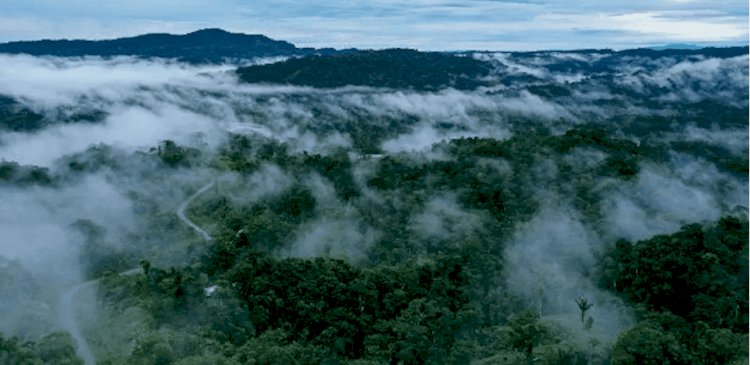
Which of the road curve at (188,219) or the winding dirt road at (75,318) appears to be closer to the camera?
the winding dirt road at (75,318)

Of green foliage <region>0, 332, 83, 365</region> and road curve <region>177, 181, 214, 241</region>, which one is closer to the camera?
green foliage <region>0, 332, 83, 365</region>

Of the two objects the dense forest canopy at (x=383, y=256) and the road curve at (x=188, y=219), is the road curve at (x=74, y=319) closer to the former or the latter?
the dense forest canopy at (x=383, y=256)

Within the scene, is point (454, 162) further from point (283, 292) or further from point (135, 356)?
point (135, 356)

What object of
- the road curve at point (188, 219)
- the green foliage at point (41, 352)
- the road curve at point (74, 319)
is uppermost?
the green foliage at point (41, 352)

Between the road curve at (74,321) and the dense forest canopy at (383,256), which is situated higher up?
the dense forest canopy at (383,256)

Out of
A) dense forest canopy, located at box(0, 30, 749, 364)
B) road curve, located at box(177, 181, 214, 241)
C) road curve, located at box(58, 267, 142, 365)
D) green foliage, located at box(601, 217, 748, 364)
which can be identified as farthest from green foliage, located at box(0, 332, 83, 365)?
green foliage, located at box(601, 217, 748, 364)

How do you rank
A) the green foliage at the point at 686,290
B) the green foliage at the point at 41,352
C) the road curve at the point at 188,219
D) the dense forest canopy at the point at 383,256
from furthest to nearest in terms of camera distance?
the road curve at the point at 188,219 → the dense forest canopy at the point at 383,256 → the green foliage at the point at 686,290 → the green foliage at the point at 41,352

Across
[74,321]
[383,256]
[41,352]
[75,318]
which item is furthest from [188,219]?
[41,352]

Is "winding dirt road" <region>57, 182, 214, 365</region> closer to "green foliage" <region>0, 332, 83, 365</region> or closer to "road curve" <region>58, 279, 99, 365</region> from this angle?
"road curve" <region>58, 279, 99, 365</region>

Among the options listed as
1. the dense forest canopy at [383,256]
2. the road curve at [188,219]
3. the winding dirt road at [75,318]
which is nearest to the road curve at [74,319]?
the winding dirt road at [75,318]

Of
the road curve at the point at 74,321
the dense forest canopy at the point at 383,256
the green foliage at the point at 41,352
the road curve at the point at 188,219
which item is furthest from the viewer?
Result: the road curve at the point at 188,219

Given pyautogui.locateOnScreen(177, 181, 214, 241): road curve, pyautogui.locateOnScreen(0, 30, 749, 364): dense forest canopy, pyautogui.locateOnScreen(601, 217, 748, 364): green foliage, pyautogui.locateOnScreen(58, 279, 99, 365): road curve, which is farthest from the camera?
pyautogui.locateOnScreen(177, 181, 214, 241): road curve
